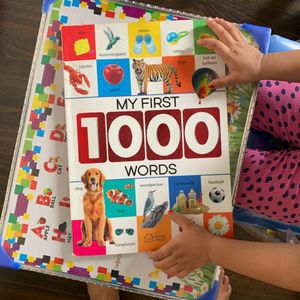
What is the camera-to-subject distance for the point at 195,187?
0.66 meters

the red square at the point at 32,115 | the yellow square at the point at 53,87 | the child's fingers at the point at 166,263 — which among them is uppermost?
the yellow square at the point at 53,87

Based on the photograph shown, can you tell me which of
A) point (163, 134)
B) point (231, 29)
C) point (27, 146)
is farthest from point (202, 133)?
point (27, 146)

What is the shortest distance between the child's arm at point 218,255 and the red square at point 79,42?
262 millimetres

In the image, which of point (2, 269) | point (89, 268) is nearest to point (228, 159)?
point (89, 268)

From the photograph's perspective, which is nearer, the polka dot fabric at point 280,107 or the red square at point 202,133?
the red square at point 202,133

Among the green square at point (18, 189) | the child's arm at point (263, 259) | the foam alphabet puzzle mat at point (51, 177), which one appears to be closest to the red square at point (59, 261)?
the foam alphabet puzzle mat at point (51, 177)

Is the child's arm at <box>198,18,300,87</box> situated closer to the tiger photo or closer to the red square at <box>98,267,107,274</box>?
the tiger photo

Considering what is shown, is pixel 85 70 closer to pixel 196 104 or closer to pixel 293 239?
pixel 196 104

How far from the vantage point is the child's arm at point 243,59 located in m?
0.64

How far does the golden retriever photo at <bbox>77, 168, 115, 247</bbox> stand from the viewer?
0.65 metres

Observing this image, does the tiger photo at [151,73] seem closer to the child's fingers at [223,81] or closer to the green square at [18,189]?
the child's fingers at [223,81]

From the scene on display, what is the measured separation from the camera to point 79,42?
646 mm

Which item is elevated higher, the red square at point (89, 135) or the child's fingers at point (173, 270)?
the red square at point (89, 135)

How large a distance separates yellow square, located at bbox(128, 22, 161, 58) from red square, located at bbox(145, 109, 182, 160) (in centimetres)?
9
